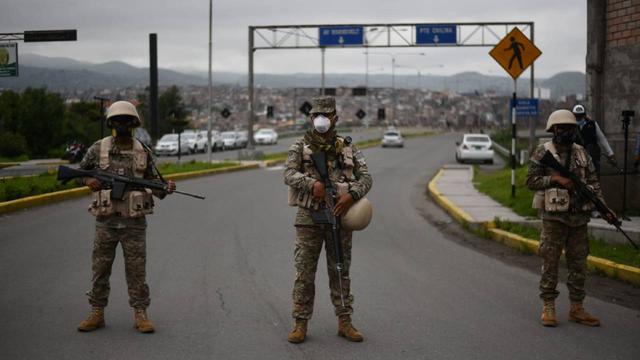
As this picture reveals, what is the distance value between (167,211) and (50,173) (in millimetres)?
7953

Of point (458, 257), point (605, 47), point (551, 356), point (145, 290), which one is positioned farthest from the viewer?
Answer: point (605, 47)

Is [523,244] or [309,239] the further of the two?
[523,244]

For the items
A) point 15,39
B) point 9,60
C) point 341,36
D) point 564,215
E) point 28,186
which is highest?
point 341,36

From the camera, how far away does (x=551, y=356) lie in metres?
6.16

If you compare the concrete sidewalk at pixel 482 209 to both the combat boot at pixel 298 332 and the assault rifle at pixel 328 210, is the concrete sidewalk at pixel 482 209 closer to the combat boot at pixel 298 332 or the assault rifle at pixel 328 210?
the assault rifle at pixel 328 210

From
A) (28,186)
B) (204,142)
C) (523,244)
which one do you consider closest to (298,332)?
(523,244)

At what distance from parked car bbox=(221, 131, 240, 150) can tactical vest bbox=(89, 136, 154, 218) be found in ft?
178

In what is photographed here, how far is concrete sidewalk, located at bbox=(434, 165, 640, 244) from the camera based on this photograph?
11.2 m

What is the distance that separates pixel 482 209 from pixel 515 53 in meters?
3.51

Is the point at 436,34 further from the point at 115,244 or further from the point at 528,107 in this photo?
the point at 115,244

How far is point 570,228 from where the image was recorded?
287 inches

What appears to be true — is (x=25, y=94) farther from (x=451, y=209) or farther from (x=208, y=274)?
(x=208, y=274)

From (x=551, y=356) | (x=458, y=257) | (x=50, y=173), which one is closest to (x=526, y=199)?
(x=458, y=257)

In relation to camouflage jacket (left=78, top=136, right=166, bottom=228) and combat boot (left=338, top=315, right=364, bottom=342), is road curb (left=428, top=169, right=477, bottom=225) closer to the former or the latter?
combat boot (left=338, top=315, right=364, bottom=342)
